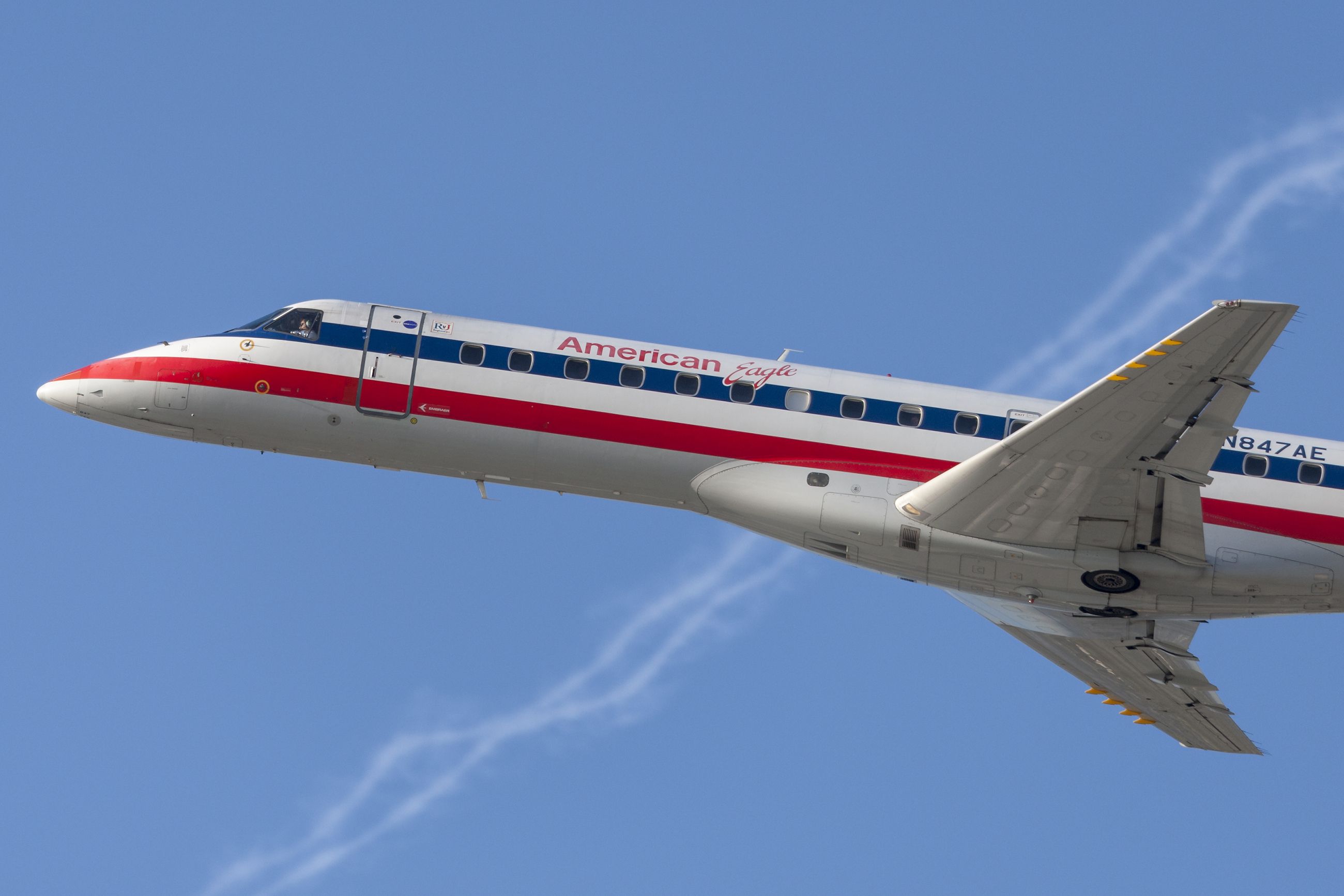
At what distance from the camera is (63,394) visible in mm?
32812

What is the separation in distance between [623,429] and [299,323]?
7.84 metres

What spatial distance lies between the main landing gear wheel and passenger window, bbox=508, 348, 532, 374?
12.1 meters

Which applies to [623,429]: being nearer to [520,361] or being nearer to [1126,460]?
[520,361]

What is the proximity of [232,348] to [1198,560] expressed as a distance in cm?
2069

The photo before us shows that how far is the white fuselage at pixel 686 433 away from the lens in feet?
94.9

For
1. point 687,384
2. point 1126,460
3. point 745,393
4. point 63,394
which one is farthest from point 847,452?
point 63,394

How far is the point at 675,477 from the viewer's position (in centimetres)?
3045

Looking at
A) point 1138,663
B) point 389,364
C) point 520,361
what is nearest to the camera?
point 520,361

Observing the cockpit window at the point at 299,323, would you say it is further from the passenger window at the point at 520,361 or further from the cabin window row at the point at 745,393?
the passenger window at the point at 520,361

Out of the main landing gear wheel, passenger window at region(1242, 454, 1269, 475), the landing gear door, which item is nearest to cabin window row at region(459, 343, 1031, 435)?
the landing gear door

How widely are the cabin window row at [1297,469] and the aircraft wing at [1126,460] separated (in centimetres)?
283

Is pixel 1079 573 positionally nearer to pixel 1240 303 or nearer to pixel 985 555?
pixel 985 555

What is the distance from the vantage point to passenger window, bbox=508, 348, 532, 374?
3120cm

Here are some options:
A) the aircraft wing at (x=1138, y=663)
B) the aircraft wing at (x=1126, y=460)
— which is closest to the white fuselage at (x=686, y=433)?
the aircraft wing at (x=1126, y=460)
